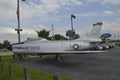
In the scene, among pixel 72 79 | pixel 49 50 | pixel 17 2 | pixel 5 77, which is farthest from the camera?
pixel 17 2

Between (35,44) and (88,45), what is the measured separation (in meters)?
5.79

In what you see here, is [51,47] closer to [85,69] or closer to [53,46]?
[53,46]

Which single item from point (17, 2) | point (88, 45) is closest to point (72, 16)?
point (17, 2)

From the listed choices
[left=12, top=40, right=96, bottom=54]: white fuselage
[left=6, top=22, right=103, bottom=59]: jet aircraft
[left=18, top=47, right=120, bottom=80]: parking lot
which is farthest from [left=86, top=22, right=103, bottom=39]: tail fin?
[left=18, top=47, right=120, bottom=80]: parking lot

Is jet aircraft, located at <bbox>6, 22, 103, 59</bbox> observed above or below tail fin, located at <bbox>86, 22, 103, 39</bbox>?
below

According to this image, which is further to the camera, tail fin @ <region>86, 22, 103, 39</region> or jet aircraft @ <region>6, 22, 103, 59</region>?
tail fin @ <region>86, 22, 103, 39</region>

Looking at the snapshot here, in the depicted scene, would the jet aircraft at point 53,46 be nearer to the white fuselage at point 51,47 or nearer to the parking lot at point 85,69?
the white fuselage at point 51,47

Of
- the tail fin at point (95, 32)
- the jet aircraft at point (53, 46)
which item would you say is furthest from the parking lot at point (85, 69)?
the tail fin at point (95, 32)

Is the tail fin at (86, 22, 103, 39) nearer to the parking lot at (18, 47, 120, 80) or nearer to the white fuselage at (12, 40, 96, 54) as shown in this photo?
the white fuselage at (12, 40, 96, 54)

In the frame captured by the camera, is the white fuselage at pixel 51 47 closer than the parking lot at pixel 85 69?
No

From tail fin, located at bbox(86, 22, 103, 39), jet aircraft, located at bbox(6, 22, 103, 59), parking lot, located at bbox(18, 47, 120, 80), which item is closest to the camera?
parking lot, located at bbox(18, 47, 120, 80)

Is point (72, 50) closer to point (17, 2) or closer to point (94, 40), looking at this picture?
point (94, 40)

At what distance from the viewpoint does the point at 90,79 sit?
14008 mm

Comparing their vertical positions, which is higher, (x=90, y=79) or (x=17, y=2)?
(x=17, y=2)
